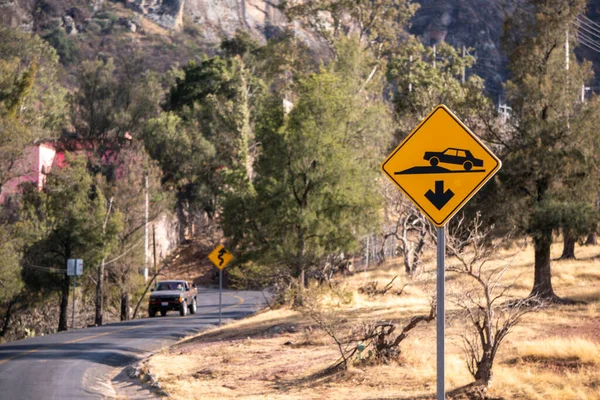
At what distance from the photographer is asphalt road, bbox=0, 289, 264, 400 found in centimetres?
1688

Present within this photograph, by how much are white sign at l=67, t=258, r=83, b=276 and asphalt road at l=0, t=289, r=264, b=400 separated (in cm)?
760

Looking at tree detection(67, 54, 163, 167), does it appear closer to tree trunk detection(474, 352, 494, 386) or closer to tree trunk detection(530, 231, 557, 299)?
tree trunk detection(530, 231, 557, 299)

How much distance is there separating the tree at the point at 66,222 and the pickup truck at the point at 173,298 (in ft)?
22.5

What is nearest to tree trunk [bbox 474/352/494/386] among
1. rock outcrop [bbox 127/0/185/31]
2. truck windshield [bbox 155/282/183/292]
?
truck windshield [bbox 155/282/183/292]

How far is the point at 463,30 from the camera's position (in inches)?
5915

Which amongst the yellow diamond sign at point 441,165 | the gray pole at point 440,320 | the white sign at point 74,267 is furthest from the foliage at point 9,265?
the gray pole at point 440,320

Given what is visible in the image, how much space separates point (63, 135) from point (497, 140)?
127ft

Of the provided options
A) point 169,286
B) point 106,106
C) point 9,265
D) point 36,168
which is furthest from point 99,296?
point 106,106

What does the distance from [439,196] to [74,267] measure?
1473 inches

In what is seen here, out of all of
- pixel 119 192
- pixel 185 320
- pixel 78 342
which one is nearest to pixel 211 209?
pixel 119 192

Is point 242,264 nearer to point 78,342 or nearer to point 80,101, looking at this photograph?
point 78,342

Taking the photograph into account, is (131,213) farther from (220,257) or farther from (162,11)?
(162,11)

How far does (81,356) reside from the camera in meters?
22.8

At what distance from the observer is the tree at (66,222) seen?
45.5 metres
